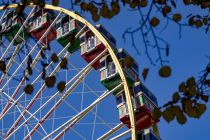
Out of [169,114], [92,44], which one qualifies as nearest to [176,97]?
[169,114]

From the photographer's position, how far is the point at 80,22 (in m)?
20.8

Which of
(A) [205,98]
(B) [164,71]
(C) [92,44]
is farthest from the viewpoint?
(C) [92,44]

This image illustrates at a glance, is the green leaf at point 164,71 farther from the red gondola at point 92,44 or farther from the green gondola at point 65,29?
the green gondola at point 65,29

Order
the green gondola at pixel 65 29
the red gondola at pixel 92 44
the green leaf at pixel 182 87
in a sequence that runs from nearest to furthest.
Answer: the green leaf at pixel 182 87
the red gondola at pixel 92 44
the green gondola at pixel 65 29

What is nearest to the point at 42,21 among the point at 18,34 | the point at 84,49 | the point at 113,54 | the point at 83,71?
the point at 18,34

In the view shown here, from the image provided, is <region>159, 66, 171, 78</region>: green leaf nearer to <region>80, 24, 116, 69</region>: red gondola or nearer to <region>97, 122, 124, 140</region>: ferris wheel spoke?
<region>97, 122, 124, 140</region>: ferris wheel spoke

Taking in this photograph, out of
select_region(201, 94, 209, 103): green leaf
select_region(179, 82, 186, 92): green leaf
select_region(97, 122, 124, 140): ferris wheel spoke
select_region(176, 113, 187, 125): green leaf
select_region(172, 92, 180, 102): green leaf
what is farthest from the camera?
select_region(97, 122, 124, 140): ferris wheel spoke

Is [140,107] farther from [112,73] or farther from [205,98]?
[205,98]

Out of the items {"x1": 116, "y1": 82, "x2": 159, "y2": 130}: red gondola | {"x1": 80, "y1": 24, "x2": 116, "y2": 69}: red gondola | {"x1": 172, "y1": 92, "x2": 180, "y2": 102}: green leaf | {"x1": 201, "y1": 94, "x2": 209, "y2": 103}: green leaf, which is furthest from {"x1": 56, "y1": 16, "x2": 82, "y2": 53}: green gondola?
{"x1": 172, "y1": 92, "x2": 180, "y2": 102}: green leaf

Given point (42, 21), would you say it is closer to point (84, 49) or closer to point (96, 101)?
point (84, 49)

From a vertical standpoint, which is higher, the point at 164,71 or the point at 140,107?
the point at 164,71

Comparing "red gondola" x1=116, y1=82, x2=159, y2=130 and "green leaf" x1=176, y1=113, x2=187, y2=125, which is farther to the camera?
"red gondola" x1=116, y1=82, x2=159, y2=130

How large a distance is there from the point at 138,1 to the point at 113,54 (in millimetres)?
12746

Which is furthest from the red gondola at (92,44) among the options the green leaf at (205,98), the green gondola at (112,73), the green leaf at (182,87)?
the green leaf at (182,87)
